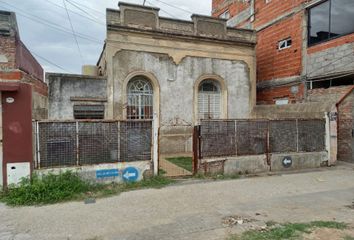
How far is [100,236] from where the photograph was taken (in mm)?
4641

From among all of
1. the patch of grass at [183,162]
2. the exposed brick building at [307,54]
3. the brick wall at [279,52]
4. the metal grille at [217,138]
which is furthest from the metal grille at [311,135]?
the brick wall at [279,52]

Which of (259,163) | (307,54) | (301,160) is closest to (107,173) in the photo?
(259,163)

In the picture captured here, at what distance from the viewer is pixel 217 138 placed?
8.96m

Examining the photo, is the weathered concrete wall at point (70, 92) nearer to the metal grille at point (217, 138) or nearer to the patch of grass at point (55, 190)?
the patch of grass at point (55, 190)

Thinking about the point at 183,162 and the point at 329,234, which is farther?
the point at 183,162

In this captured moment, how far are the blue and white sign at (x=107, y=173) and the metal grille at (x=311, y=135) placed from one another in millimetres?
6644

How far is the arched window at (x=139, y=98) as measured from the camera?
1323 cm

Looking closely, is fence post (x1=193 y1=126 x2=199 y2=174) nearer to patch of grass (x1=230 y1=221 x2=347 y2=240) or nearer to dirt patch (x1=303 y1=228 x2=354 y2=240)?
patch of grass (x1=230 y1=221 x2=347 y2=240)

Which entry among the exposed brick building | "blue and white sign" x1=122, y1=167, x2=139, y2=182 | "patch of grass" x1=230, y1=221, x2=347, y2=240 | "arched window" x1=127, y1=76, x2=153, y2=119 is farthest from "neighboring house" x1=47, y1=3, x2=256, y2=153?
"patch of grass" x1=230, y1=221, x2=347, y2=240

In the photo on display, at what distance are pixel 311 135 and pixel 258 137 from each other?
7.65ft

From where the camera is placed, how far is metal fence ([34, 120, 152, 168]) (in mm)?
7109

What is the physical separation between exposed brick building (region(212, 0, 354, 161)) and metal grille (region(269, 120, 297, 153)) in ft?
7.78

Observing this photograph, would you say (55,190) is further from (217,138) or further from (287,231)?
(287,231)

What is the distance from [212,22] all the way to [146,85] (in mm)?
4752
